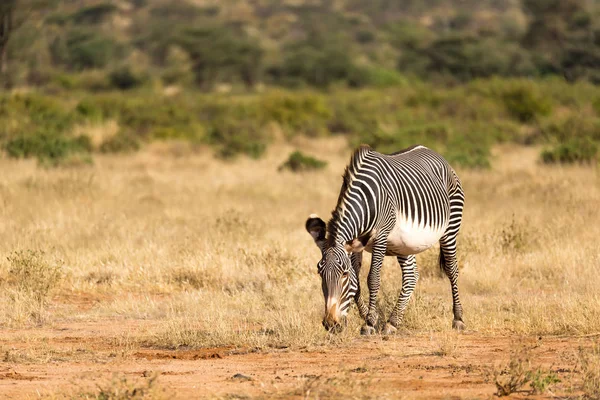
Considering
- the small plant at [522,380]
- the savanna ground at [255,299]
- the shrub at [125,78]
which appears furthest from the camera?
the shrub at [125,78]

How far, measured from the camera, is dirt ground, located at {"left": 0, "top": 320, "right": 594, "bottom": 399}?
6.16m

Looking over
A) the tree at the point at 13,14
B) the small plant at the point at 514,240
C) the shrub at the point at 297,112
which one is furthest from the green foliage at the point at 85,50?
the small plant at the point at 514,240

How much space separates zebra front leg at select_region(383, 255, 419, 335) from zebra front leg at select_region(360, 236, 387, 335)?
137mm

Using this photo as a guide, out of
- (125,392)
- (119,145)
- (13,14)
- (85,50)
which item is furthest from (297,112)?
(85,50)

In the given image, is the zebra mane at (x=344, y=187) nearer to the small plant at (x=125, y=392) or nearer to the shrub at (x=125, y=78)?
the small plant at (x=125, y=392)

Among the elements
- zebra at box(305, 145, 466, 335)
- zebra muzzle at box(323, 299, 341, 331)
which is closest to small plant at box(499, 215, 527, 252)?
zebra at box(305, 145, 466, 335)

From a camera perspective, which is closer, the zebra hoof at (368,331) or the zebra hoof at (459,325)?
the zebra hoof at (368,331)

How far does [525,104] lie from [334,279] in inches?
1095

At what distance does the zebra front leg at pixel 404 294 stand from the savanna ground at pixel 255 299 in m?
0.13

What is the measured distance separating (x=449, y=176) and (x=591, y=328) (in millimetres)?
2250

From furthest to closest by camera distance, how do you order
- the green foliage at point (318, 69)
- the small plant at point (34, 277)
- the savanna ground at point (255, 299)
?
the green foliage at point (318, 69) < the small plant at point (34, 277) < the savanna ground at point (255, 299)

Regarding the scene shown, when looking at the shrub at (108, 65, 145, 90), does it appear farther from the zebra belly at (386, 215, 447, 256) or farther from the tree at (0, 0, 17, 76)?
the zebra belly at (386, 215, 447, 256)

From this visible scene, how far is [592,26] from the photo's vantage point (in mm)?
52156

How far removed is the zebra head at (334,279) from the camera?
7.34 m
